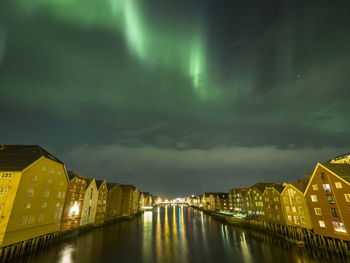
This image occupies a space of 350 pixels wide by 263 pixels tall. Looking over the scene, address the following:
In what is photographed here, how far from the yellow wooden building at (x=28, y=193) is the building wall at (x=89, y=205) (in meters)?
12.6

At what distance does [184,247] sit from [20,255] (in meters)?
34.5

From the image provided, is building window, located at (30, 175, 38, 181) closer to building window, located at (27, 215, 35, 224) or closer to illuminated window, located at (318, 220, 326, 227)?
building window, located at (27, 215, 35, 224)

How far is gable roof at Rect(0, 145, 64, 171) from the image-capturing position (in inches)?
1332

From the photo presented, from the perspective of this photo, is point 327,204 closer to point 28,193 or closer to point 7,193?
point 28,193

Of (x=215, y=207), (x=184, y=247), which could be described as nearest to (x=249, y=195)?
(x=184, y=247)

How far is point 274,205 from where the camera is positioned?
59812 millimetres

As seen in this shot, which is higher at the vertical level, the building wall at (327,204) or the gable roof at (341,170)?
the gable roof at (341,170)

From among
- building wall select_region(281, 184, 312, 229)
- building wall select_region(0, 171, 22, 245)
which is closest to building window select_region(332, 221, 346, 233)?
building wall select_region(281, 184, 312, 229)

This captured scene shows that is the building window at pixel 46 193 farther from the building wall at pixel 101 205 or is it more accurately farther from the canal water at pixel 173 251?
the building wall at pixel 101 205

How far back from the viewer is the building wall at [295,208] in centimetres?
4647

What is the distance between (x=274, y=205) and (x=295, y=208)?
10365mm

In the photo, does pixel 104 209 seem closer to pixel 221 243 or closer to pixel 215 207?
pixel 221 243

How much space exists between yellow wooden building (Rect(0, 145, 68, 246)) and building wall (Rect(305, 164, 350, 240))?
205ft

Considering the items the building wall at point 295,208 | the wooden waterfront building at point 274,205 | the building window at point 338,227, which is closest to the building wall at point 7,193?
the building window at point 338,227
